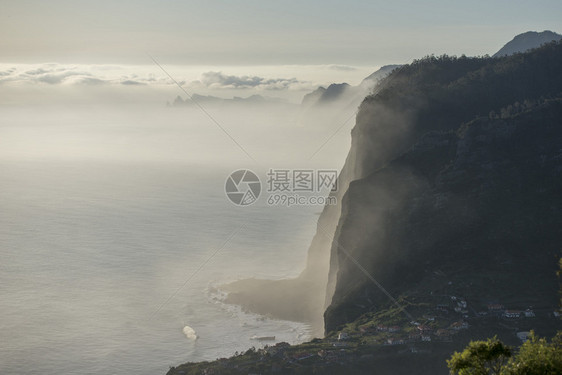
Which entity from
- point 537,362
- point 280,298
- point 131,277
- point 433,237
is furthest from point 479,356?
point 131,277

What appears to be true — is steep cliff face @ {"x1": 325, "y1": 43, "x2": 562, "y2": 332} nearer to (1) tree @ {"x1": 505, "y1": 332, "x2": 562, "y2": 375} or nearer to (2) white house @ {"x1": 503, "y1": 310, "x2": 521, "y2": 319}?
(2) white house @ {"x1": 503, "y1": 310, "x2": 521, "y2": 319}

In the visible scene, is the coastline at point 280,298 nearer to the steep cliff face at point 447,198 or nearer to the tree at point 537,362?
the steep cliff face at point 447,198

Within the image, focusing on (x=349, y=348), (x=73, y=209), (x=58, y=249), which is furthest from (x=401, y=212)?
(x=73, y=209)

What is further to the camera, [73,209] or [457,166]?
[73,209]

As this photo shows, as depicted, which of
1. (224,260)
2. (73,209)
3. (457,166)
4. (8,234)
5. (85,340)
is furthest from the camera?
(73,209)

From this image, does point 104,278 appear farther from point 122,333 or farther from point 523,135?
point 523,135

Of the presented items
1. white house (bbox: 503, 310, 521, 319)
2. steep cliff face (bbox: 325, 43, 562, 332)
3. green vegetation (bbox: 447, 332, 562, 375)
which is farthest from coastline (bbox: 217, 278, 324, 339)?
green vegetation (bbox: 447, 332, 562, 375)

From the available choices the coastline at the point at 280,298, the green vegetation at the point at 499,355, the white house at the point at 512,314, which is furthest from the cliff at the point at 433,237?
the green vegetation at the point at 499,355
